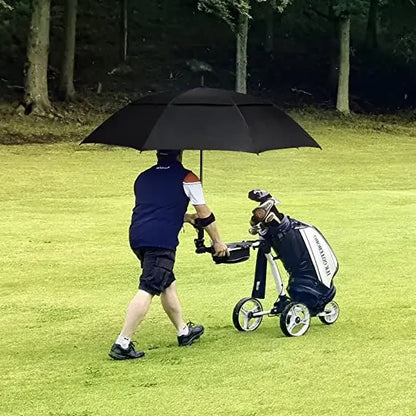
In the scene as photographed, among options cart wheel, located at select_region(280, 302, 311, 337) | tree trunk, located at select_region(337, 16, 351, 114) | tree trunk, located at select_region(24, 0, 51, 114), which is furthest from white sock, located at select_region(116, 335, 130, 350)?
tree trunk, located at select_region(337, 16, 351, 114)

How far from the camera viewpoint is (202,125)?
6250 millimetres

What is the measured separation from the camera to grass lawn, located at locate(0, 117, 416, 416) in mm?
5418

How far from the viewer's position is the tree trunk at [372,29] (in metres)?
34.4

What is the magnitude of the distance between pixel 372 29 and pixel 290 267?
3100cm

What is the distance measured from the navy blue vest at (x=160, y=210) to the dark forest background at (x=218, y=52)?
25553mm

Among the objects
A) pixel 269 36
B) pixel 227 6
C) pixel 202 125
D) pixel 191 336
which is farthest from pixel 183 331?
pixel 269 36

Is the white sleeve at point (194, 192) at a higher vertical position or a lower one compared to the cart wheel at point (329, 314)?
higher

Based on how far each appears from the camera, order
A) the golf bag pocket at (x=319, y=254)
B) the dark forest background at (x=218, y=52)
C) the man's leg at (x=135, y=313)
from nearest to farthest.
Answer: the man's leg at (x=135, y=313), the golf bag pocket at (x=319, y=254), the dark forest background at (x=218, y=52)

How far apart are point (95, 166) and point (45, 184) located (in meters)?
2.78

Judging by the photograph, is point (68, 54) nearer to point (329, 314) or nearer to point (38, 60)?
point (38, 60)

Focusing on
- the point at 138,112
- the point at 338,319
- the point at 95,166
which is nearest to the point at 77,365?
the point at 138,112

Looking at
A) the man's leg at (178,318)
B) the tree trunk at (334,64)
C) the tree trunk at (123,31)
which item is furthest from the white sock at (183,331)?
the tree trunk at (123,31)

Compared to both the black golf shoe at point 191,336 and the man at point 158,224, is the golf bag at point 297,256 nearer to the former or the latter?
the black golf shoe at point 191,336

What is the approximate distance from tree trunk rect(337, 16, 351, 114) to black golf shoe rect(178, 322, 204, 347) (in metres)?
24.7
